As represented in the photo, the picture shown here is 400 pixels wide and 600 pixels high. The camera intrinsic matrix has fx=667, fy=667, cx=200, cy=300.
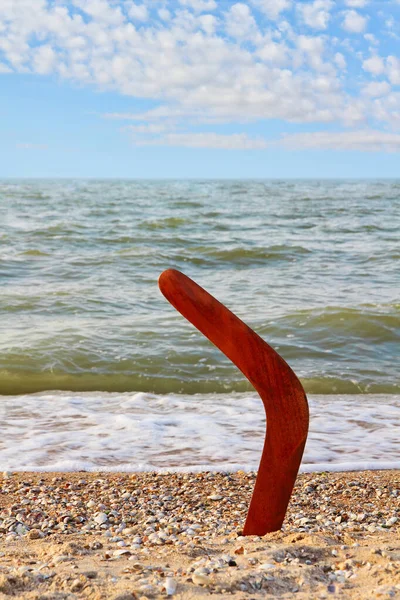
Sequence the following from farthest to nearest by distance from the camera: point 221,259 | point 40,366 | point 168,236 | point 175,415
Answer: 1. point 168,236
2. point 221,259
3. point 40,366
4. point 175,415

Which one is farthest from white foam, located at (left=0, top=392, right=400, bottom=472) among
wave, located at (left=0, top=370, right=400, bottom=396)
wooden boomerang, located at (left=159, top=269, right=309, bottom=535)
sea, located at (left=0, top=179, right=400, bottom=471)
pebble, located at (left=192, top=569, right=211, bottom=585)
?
pebble, located at (left=192, top=569, right=211, bottom=585)

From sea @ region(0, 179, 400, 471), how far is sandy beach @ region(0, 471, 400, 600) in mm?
434

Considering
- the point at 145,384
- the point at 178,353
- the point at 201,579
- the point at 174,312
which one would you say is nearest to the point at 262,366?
the point at 201,579

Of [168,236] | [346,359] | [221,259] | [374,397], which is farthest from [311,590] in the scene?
[168,236]

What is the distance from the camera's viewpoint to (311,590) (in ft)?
6.95

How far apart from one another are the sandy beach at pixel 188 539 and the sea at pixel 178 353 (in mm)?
434

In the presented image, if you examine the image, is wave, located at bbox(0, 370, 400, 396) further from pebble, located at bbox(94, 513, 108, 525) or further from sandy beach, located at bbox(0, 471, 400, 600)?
pebble, located at bbox(94, 513, 108, 525)

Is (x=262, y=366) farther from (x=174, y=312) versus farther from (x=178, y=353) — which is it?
(x=174, y=312)

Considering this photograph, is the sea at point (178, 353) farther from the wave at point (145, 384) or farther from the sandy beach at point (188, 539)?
the sandy beach at point (188, 539)

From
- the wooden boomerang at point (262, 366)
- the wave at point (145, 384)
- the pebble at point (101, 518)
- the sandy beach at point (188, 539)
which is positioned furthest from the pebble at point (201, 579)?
the wave at point (145, 384)

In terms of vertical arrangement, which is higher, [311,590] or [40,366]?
[311,590]

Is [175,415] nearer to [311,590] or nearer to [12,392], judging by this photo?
[12,392]

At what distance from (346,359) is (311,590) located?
234 inches

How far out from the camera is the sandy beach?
214 cm
